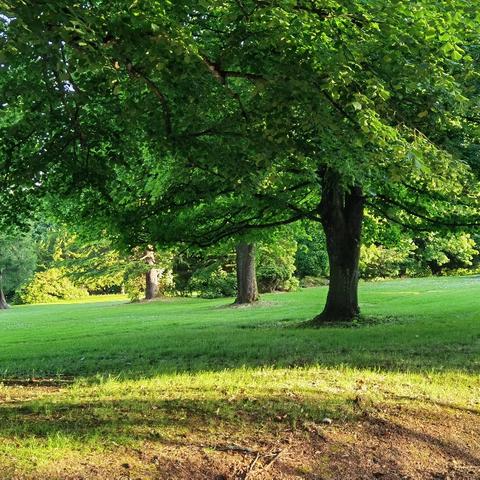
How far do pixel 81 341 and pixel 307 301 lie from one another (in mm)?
13702

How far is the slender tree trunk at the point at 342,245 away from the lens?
14.9 metres

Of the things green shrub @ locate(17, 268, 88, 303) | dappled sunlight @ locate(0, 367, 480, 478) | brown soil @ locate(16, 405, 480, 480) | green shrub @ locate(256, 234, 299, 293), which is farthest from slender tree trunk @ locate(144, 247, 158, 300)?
brown soil @ locate(16, 405, 480, 480)

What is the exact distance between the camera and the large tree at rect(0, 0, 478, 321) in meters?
5.67

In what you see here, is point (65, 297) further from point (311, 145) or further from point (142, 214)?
point (311, 145)

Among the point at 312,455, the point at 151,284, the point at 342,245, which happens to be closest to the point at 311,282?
the point at 151,284

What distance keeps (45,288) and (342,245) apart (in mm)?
46444

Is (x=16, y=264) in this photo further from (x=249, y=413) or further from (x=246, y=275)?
(x=249, y=413)

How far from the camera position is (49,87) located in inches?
263

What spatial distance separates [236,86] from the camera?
9266 millimetres

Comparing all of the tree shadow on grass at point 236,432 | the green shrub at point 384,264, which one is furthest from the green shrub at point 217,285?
the tree shadow on grass at point 236,432

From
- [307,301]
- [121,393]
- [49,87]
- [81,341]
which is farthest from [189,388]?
[307,301]

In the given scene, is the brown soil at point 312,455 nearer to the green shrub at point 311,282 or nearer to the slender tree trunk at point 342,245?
the slender tree trunk at point 342,245

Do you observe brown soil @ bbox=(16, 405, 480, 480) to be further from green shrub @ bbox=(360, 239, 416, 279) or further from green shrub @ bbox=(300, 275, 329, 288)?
green shrub @ bbox=(360, 239, 416, 279)

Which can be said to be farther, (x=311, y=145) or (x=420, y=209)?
(x=420, y=209)
